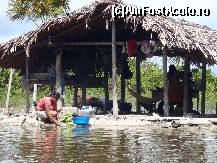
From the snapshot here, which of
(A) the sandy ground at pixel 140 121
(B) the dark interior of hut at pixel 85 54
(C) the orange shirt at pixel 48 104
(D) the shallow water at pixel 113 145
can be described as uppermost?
(B) the dark interior of hut at pixel 85 54

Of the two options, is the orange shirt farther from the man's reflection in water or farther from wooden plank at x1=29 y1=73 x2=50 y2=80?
wooden plank at x1=29 y1=73 x2=50 y2=80

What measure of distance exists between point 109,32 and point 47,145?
905cm

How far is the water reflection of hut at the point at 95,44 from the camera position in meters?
14.1

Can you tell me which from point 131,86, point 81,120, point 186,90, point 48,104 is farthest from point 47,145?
point 131,86

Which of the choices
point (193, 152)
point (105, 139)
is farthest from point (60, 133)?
point (193, 152)

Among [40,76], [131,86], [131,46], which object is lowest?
[40,76]

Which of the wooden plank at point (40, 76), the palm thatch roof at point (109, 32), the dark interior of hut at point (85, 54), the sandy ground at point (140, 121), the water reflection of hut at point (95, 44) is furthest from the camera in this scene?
the wooden plank at point (40, 76)

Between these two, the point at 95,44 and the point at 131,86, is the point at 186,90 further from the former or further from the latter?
the point at 131,86

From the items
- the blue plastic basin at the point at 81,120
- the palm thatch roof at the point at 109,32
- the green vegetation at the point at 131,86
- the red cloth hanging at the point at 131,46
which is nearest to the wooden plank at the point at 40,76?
the palm thatch roof at the point at 109,32

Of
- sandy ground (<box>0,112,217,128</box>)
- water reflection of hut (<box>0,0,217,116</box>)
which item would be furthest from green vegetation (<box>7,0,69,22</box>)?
sandy ground (<box>0,112,217,128</box>)

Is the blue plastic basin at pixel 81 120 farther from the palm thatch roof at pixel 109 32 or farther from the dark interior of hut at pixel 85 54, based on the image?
the dark interior of hut at pixel 85 54

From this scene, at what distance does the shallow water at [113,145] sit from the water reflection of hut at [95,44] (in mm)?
2928

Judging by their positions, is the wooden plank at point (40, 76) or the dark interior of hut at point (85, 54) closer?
the dark interior of hut at point (85, 54)

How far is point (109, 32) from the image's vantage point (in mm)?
17234
